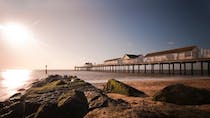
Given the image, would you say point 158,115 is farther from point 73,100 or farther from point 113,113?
point 73,100

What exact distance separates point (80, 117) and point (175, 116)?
11.7 feet

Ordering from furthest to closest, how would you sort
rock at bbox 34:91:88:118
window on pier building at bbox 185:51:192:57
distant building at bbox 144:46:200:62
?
window on pier building at bbox 185:51:192:57, distant building at bbox 144:46:200:62, rock at bbox 34:91:88:118

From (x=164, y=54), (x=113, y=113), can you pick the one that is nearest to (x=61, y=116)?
(x=113, y=113)

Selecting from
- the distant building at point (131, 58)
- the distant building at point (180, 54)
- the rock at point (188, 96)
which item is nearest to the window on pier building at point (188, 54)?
the distant building at point (180, 54)

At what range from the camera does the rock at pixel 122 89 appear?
1370cm

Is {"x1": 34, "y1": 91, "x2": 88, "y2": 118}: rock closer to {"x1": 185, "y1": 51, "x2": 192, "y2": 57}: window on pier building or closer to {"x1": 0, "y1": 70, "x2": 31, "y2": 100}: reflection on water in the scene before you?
{"x1": 0, "y1": 70, "x2": 31, "y2": 100}: reflection on water

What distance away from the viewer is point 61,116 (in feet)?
22.0

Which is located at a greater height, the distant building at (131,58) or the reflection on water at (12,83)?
the distant building at (131,58)

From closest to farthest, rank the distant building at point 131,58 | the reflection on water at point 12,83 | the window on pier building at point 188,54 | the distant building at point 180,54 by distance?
the reflection on water at point 12,83 < the distant building at point 180,54 < the window on pier building at point 188,54 < the distant building at point 131,58

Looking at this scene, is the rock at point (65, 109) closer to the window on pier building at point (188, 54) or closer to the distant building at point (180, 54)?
the distant building at point (180, 54)

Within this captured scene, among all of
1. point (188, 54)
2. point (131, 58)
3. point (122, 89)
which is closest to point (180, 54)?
point (188, 54)

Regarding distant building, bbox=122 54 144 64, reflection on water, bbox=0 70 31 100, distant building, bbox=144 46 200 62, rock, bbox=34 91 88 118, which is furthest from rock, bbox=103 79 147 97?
distant building, bbox=122 54 144 64

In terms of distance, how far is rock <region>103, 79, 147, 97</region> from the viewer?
44.9 feet

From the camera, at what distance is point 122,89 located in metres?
14.3
